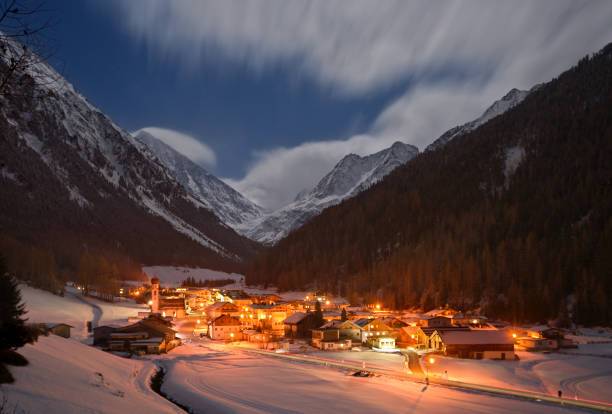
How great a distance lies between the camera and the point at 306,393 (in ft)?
112

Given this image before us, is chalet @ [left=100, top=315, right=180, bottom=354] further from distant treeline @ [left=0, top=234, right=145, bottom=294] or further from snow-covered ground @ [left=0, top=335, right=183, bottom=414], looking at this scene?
distant treeline @ [left=0, top=234, right=145, bottom=294]

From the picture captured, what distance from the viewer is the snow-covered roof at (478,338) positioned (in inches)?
2212

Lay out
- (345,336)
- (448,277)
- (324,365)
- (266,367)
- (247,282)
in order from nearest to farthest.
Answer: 1. (266,367)
2. (324,365)
3. (345,336)
4. (448,277)
5. (247,282)

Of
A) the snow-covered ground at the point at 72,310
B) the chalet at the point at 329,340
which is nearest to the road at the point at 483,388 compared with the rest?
the chalet at the point at 329,340

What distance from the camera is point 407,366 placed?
157 feet

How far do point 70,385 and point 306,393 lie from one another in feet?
61.4

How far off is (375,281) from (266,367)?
79.0 metres

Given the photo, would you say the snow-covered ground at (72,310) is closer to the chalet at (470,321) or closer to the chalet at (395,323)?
the chalet at (395,323)

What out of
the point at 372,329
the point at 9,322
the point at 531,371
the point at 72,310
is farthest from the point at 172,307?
the point at 9,322

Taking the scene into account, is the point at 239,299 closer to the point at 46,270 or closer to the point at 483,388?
the point at 46,270

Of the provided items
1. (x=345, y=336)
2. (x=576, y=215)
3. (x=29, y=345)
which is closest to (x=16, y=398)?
(x=29, y=345)

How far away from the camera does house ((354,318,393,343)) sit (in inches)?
2729

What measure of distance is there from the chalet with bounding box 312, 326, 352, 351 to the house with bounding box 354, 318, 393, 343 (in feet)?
14.6

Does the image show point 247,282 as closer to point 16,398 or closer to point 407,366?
point 407,366
